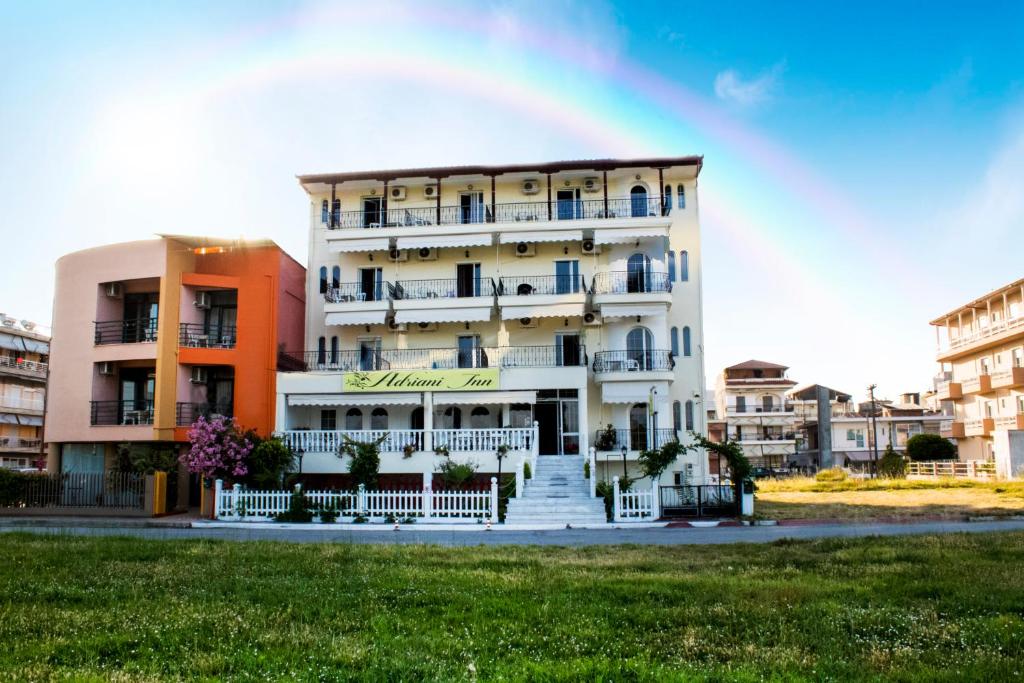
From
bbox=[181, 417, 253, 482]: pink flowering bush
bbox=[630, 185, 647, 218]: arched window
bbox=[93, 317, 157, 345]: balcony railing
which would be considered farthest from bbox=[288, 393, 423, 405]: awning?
bbox=[630, 185, 647, 218]: arched window

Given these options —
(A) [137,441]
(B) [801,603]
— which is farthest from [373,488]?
(B) [801,603]

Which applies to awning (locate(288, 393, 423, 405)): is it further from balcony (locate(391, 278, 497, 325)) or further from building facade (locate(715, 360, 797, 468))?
building facade (locate(715, 360, 797, 468))

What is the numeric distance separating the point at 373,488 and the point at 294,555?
41.4ft

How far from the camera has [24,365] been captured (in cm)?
6081

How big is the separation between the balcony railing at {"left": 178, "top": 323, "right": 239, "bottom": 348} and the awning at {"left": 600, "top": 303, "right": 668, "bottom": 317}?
15.5m

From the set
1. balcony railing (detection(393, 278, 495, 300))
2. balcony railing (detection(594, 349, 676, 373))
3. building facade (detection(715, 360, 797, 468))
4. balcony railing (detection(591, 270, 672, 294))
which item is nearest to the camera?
balcony railing (detection(594, 349, 676, 373))

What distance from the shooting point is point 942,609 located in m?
8.02

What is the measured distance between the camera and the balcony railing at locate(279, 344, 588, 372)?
1340 inches

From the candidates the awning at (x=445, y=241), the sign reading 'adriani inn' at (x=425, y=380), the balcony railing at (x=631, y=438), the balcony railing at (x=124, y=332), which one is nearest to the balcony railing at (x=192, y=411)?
the balcony railing at (x=124, y=332)

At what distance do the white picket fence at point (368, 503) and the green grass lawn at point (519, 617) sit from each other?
11554mm

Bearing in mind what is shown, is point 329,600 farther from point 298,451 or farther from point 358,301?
point 358,301

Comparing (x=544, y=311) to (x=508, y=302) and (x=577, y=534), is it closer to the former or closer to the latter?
(x=508, y=302)

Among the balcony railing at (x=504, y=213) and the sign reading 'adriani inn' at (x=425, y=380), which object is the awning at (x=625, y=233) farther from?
the sign reading 'adriani inn' at (x=425, y=380)

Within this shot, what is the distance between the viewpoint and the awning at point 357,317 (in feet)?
114
